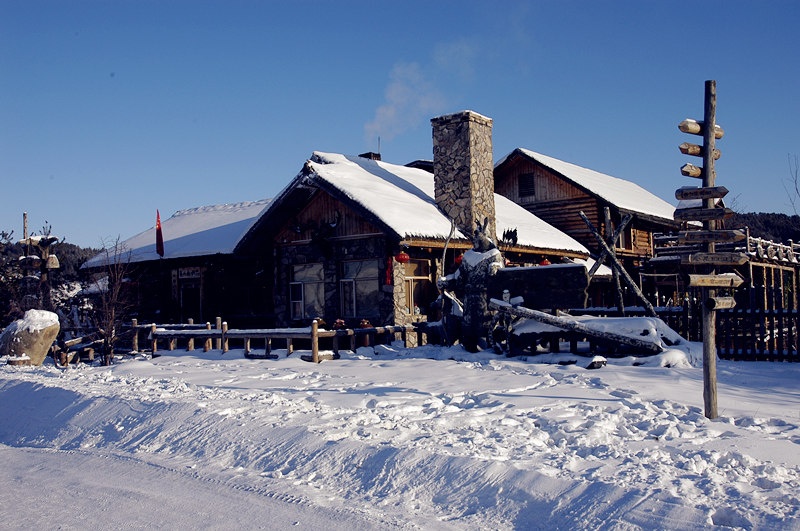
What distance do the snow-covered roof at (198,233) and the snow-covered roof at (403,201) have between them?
317 cm

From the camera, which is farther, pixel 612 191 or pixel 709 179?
pixel 612 191

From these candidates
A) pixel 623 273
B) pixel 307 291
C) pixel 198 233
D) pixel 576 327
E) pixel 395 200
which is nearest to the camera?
pixel 576 327

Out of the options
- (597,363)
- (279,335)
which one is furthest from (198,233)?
(597,363)

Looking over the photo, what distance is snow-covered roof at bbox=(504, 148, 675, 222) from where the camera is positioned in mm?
31500

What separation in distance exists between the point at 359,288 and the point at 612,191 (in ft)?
60.3

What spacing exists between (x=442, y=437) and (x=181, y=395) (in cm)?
485

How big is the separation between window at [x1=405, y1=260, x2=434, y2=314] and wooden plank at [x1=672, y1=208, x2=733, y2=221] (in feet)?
36.4

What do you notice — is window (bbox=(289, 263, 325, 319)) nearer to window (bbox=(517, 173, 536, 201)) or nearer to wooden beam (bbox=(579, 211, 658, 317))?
wooden beam (bbox=(579, 211, 658, 317))

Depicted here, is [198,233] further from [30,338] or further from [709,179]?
[709,179]

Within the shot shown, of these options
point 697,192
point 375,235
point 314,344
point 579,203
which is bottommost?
point 314,344

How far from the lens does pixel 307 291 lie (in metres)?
21.2

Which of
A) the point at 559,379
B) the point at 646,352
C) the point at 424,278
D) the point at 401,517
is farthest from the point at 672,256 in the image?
the point at 401,517

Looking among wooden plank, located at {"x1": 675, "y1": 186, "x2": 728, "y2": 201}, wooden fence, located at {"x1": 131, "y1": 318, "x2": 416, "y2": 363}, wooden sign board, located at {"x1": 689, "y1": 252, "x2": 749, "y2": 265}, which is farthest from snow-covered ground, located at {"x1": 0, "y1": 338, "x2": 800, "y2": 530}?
wooden fence, located at {"x1": 131, "y1": 318, "x2": 416, "y2": 363}

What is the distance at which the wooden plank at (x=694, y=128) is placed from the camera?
28.3ft
